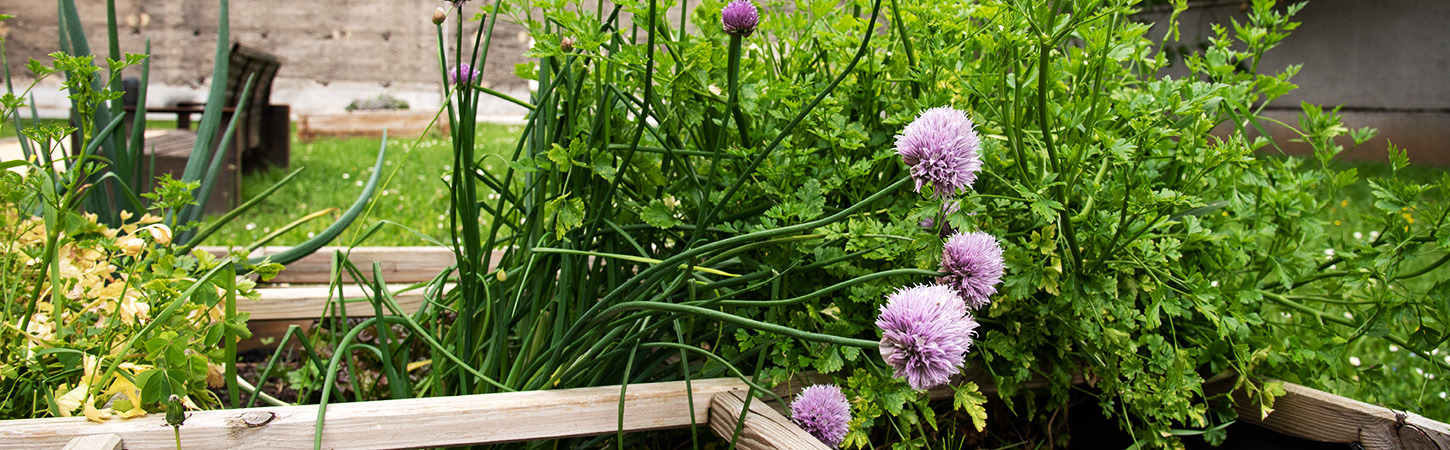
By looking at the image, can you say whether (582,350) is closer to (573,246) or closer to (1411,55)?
(573,246)

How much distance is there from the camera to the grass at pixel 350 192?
293cm

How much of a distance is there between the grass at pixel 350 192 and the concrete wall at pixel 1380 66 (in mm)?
5310

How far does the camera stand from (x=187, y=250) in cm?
145

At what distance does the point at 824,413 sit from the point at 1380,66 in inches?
283

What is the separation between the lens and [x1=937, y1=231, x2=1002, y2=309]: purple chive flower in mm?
751

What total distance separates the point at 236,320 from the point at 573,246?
1.17 ft

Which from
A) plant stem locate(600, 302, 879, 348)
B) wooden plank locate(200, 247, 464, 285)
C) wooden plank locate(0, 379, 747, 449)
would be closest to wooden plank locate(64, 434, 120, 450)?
wooden plank locate(0, 379, 747, 449)

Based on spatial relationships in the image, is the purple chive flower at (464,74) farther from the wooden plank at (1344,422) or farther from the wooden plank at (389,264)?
the wooden plank at (1344,422)

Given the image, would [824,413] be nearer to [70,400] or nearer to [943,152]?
[943,152]

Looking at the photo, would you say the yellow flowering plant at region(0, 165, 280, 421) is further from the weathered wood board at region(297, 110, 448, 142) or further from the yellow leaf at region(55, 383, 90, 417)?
the weathered wood board at region(297, 110, 448, 142)

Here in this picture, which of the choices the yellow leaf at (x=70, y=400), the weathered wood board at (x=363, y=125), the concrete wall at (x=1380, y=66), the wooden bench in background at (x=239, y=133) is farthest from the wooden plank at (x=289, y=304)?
the concrete wall at (x=1380, y=66)

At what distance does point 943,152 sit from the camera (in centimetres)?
68

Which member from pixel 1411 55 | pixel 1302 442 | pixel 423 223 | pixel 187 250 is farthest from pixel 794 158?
pixel 1411 55

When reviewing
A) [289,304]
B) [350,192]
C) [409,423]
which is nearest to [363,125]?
[350,192]
